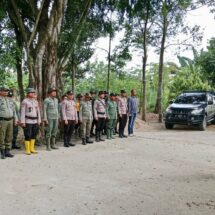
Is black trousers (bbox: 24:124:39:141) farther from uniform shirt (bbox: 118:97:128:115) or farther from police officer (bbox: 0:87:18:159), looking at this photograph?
uniform shirt (bbox: 118:97:128:115)

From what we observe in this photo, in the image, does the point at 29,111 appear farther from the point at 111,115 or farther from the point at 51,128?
the point at 111,115

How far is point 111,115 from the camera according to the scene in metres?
14.2

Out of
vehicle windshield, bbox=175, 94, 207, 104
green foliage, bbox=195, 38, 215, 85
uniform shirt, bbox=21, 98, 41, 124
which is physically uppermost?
green foliage, bbox=195, 38, 215, 85

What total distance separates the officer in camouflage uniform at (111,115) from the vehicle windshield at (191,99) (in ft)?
19.0

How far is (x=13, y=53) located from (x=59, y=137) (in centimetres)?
333

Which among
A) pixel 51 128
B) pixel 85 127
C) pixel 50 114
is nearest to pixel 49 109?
pixel 50 114

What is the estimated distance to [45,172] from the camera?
8.65 meters

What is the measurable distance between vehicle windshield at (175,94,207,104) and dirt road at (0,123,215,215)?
6577 millimetres

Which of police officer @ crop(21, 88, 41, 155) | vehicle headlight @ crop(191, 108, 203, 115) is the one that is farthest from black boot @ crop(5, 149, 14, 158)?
vehicle headlight @ crop(191, 108, 203, 115)

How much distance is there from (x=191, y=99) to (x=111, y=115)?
6.37m

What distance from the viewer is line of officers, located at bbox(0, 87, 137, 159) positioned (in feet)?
35.1

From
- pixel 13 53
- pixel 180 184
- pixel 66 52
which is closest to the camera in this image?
pixel 180 184

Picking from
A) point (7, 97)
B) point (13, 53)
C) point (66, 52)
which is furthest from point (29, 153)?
point (66, 52)

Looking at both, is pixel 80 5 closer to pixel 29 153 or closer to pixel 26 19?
pixel 26 19
